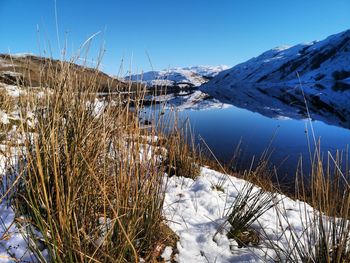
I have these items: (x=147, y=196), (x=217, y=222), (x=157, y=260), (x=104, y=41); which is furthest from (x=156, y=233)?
(x=104, y=41)

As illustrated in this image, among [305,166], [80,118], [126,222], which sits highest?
[80,118]

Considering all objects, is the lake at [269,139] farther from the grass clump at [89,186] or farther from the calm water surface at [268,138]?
the grass clump at [89,186]

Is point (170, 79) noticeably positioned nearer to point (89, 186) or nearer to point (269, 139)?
point (269, 139)

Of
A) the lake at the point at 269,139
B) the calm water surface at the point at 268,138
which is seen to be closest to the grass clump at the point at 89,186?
the lake at the point at 269,139

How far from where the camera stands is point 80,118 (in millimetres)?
A: 1962

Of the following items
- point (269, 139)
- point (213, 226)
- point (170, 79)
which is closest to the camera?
point (213, 226)

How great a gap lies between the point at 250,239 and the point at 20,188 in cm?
176

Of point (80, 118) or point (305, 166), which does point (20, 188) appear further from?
point (305, 166)

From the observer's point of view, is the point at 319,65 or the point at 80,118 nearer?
the point at 80,118

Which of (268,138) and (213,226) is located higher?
(213,226)

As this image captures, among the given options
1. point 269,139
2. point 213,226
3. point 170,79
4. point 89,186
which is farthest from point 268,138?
point 170,79

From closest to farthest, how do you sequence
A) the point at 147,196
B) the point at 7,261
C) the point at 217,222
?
the point at 7,261
the point at 147,196
the point at 217,222

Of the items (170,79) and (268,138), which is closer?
(268,138)

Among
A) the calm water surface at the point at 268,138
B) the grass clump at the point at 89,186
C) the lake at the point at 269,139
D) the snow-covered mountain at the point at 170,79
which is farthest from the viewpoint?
the calm water surface at the point at 268,138
